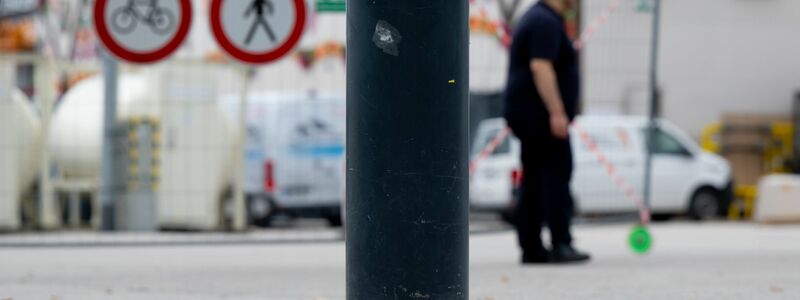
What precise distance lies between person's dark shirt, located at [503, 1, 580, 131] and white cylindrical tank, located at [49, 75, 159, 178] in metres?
5.97

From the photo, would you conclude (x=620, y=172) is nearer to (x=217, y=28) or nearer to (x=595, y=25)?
(x=595, y=25)

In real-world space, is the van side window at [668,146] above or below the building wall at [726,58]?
below

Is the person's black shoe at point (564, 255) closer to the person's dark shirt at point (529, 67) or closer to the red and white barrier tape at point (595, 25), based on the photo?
the person's dark shirt at point (529, 67)

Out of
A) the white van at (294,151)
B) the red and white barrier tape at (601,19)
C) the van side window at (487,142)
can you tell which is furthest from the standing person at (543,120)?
the white van at (294,151)

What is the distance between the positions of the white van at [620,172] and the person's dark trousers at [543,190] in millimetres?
4338

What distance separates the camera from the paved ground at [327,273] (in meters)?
6.43

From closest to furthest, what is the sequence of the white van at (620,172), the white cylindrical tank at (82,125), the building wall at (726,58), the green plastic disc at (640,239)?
the green plastic disc at (640,239)
the white cylindrical tank at (82,125)
the white van at (620,172)
the building wall at (726,58)

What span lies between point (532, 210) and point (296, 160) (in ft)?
30.4

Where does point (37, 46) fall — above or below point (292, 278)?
above

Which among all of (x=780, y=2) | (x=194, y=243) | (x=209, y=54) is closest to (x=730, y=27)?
(x=780, y=2)

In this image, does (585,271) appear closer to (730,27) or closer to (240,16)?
(240,16)

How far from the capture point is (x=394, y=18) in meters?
4.18

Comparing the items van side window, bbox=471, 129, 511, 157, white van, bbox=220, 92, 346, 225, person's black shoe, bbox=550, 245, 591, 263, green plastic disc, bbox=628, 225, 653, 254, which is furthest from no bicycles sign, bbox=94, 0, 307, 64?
white van, bbox=220, 92, 346, 225

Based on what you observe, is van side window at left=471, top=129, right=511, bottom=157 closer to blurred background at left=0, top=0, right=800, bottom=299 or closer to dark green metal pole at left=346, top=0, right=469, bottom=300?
blurred background at left=0, top=0, right=800, bottom=299
